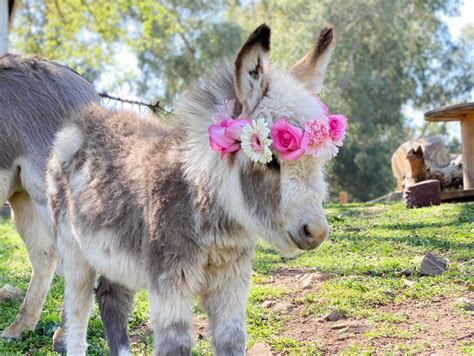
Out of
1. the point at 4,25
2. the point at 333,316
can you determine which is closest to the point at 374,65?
the point at 4,25

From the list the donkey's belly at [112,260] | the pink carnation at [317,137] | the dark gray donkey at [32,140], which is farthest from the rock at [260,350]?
the pink carnation at [317,137]

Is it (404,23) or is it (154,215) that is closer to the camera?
(154,215)

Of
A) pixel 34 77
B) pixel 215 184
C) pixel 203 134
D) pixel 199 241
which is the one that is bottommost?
pixel 199 241

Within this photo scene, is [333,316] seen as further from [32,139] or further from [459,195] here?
[459,195]

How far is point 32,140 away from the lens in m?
4.61

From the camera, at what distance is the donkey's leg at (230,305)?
3150 mm

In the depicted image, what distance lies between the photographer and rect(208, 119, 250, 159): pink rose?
111 inches

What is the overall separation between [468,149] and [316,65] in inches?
271

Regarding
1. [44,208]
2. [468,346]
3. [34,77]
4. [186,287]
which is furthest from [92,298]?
[468,346]

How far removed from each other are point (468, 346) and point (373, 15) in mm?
25437

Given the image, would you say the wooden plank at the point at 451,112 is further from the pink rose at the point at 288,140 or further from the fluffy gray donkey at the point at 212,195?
the pink rose at the point at 288,140

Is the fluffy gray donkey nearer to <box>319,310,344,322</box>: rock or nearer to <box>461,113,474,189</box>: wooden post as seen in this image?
<box>319,310,344,322</box>: rock

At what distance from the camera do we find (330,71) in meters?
27.4

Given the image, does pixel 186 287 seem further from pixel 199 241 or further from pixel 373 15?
pixel 373 15
